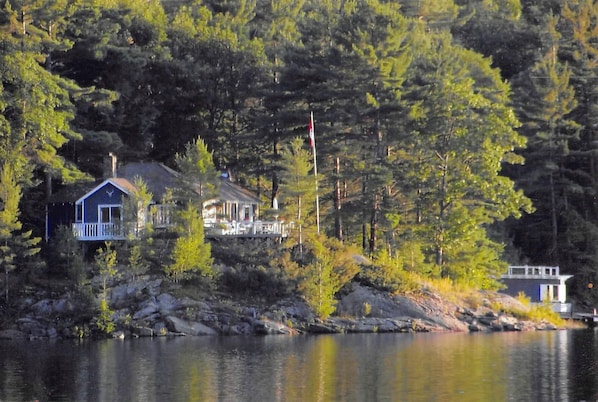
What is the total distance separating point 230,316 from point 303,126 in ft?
46.7

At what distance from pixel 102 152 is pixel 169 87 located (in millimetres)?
6198

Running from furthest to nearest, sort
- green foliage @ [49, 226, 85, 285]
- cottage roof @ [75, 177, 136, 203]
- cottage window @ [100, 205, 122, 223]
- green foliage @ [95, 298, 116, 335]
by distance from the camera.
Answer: cottage window @ [100, 205, 122, 223], cottage roof @ [75, 177, 136, 203], green foliage @ [49, 226, 85, 285], green foliage @ [95, 298, 116, 335]

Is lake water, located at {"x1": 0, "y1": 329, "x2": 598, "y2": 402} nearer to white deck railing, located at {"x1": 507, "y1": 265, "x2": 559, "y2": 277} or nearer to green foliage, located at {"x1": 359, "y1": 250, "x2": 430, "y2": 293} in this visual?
green foliage, located at {"x1": 359, "y1": 250, "x2": 430, "y2": 293}

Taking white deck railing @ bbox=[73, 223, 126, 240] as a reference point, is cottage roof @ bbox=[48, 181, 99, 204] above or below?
above

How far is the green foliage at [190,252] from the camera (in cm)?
5978

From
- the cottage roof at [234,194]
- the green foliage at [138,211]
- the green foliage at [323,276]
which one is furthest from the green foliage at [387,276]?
the green foliage at [138,211]

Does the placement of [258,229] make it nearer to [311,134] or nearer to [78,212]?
[311,134]

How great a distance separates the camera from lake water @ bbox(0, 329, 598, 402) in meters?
41.6

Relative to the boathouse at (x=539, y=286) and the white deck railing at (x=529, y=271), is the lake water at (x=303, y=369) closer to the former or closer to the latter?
the boathouse at (x=539, y=286)

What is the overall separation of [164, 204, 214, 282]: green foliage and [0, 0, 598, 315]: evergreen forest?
471 millimetres

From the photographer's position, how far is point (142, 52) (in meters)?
71.8

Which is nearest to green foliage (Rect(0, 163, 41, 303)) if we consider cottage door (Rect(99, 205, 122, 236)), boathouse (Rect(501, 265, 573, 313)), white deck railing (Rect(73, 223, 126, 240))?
white deck railing (Rect(73, 223, 126, 240))

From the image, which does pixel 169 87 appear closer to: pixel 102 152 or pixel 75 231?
pixel 102 152

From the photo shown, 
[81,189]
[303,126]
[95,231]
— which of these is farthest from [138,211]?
[303,126]
